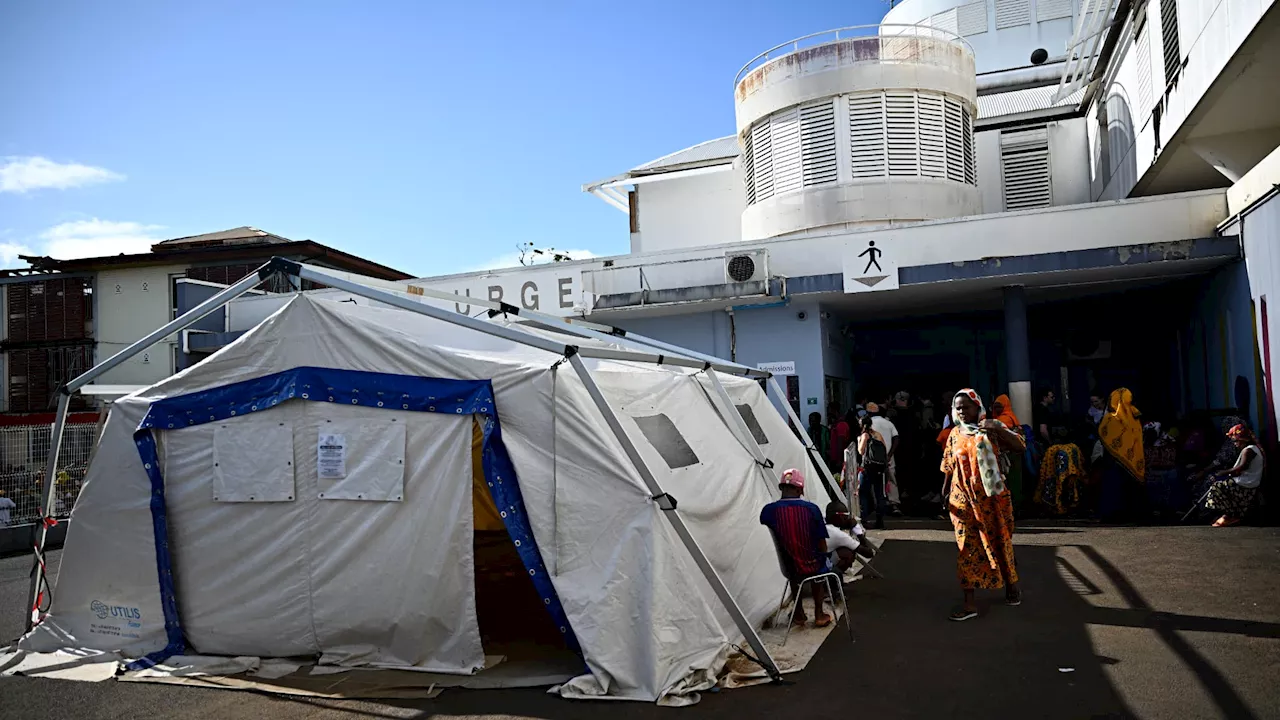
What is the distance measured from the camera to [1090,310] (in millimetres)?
17344

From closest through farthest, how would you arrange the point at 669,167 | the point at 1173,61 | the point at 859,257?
the point at 1173,61, the point at 859,257, the point at 669,167

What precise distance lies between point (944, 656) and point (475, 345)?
468 cm

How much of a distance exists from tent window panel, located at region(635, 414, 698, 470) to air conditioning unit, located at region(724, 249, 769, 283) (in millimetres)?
7607

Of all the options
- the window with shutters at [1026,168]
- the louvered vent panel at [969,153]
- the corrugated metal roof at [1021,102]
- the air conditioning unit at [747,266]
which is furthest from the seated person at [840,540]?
the corrugated metal roof at [1021,102]

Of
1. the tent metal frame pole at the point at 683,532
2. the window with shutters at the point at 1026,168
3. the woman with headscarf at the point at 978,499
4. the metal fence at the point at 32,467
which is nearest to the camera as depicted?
the tent metal frame pole at the point at 683,532

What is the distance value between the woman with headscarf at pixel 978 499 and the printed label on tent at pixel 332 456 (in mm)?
4398

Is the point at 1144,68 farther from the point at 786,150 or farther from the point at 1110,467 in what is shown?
the point at 1110,467

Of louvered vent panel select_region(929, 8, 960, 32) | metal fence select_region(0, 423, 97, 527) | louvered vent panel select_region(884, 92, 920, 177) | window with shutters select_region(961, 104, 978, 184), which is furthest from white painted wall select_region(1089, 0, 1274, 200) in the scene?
metal fence select_region(0, 423, 97, 527)

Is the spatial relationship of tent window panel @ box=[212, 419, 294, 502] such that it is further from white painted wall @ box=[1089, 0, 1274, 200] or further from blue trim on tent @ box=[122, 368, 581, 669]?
white painted wall @ box=[1089, 0, 1274, 200]

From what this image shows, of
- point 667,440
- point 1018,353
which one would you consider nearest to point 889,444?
point 1018,353

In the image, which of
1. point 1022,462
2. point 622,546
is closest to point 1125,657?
point 622,546

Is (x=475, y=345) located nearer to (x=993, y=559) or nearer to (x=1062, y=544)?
(x=993, y=559)

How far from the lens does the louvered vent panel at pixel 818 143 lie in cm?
1586

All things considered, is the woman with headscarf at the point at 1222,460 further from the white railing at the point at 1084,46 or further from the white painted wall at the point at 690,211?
the white painted wall at the point at 690,211
